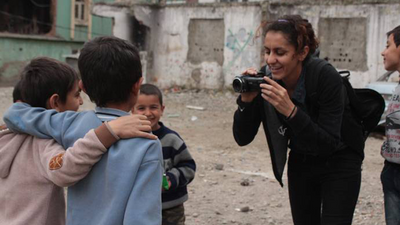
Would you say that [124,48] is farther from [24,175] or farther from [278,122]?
[278,122]

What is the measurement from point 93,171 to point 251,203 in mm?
3324

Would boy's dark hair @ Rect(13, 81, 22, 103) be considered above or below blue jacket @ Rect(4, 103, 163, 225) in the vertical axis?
above

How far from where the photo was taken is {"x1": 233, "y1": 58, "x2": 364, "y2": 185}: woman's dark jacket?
2258 mm

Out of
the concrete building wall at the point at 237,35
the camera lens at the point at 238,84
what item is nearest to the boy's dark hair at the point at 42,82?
the camera lens at the point at 238,84

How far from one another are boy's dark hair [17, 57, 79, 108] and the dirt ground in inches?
98.7

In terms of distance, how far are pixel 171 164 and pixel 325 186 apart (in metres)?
0.85

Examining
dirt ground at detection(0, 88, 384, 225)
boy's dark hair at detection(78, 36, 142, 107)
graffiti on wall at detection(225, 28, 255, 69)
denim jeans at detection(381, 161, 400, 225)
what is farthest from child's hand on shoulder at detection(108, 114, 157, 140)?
graffiti on wall at detection(225, 28, 255, 69)

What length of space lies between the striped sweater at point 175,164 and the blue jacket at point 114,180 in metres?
1.06

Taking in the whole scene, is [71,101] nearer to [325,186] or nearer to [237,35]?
[325,186]

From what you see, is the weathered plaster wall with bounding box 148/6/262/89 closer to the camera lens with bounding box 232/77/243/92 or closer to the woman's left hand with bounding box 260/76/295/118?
the camera lens with bounding box 232/77/243/92

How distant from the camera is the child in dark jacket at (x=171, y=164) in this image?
267cm

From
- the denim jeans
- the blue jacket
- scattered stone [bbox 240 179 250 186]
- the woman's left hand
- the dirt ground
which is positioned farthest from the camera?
→ scattered stone [bbox 240 179 250 186]

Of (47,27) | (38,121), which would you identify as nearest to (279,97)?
(38,121)

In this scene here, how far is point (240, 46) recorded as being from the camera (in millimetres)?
15562
